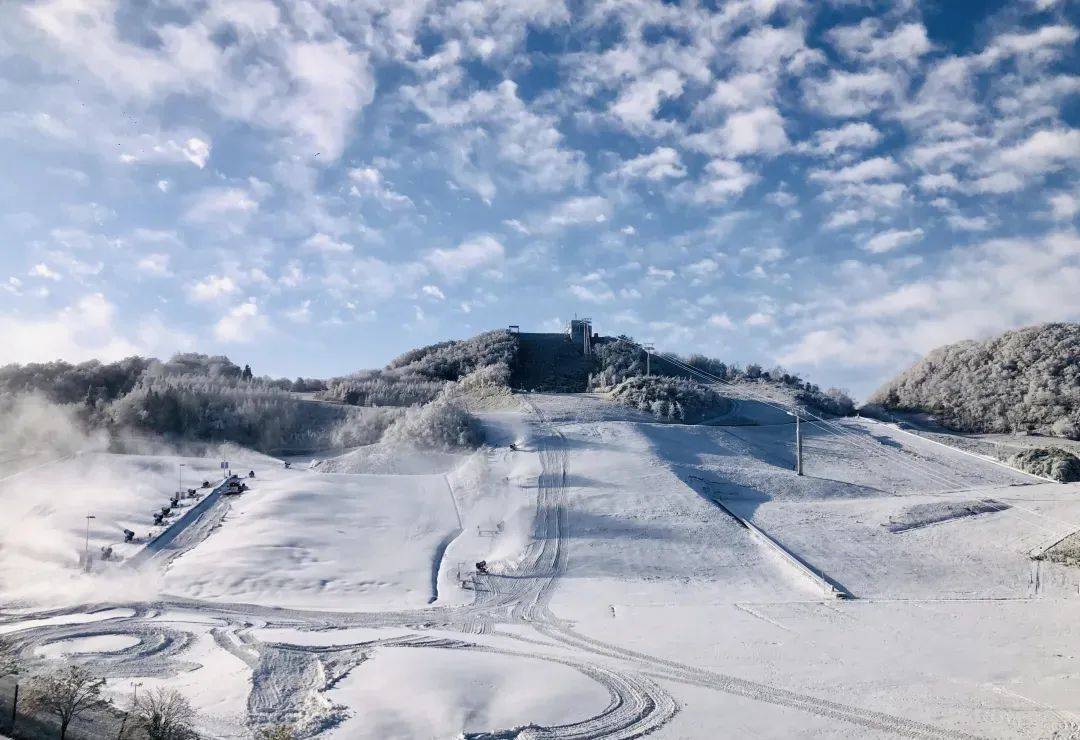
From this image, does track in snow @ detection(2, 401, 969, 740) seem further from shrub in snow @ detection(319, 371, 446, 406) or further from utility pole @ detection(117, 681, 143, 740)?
shrub in snow @ detection(319, 371, 446, 406)

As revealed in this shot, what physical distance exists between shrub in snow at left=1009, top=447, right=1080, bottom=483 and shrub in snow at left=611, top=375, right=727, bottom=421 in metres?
12.2

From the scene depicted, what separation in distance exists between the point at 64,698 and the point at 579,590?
38.2 ft

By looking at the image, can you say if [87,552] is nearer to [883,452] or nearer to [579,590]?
[579,590]

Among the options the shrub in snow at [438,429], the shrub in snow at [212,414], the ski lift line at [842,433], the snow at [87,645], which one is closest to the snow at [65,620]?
the snow at [87,645]

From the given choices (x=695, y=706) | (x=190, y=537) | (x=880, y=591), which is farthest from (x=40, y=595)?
(x=880, y=591)

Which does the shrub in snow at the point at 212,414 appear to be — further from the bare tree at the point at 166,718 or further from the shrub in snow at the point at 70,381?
the bare tree at the point at 166,718

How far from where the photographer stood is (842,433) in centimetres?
3575

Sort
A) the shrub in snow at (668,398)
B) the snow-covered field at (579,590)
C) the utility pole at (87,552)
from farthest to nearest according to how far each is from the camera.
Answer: the shrub in snow at (668,398), the utility pole at (87,552), the snow-covered field at (579,590)

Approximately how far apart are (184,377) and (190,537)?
62.1 ft

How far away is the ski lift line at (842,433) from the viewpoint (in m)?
29.5

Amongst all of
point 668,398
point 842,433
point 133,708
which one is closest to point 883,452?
point 842,433

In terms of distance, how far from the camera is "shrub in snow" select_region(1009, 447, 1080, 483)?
2945 centimetres

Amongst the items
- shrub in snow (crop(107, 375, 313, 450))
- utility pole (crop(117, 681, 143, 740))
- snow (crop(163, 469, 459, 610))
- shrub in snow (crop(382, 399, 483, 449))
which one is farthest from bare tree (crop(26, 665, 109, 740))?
shrub in snow (crop(107, 375, 313, 450))

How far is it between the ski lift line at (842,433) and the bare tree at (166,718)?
26.7m
